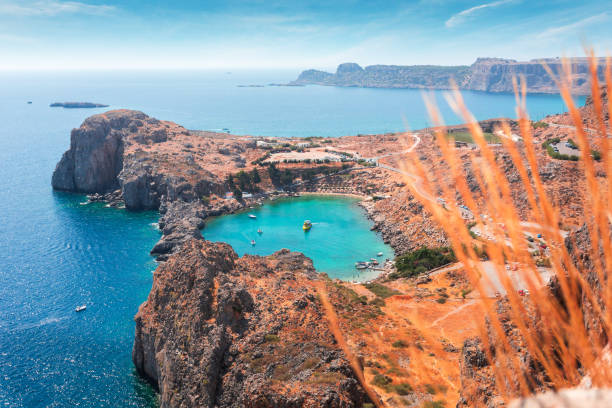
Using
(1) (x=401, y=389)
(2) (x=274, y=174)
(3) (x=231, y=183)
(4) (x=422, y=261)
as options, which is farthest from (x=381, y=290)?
(2) (x=274, y=174)

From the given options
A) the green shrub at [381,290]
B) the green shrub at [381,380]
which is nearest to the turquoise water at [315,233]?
the green shrub at [381,290]

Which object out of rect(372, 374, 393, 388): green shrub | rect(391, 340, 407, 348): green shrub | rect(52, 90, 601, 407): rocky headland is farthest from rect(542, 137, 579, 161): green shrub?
rect(372, 374, 393, 388): green shrub

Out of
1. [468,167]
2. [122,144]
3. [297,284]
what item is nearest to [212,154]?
[122,144]

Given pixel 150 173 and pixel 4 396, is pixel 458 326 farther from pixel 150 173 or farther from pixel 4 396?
pixel 150 173

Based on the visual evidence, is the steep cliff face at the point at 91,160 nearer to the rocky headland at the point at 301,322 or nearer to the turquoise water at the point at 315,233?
the rocky headland at the point at 301,322

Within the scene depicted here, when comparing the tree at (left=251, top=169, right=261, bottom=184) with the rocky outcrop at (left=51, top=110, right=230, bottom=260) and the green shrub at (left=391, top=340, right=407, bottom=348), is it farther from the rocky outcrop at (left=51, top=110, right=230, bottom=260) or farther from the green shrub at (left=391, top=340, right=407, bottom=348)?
the green shrub at (left=391, top=340, right=407, bottom=348)

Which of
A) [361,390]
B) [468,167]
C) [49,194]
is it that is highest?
[468,167]

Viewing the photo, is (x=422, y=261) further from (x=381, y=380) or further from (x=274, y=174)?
(x=274, y=174)
